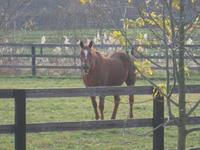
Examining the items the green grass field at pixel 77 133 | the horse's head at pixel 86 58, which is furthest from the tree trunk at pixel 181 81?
the horse's head at pixel 86 58

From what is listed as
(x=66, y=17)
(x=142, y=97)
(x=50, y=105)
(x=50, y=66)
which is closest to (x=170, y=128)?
(x=50, y=105)

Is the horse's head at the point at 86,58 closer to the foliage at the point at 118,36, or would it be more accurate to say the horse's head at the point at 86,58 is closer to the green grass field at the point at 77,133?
the green grass field at the point at 77,133

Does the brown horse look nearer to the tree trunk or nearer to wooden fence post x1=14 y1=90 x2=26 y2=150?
wooden fence post x1=14 y1=90 x2=26 y2=150

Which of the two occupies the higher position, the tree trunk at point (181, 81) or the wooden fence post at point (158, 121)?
the tree trunk at point (181, 81)

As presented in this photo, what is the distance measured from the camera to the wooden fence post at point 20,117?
21.9 feet

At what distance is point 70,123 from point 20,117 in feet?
2.26

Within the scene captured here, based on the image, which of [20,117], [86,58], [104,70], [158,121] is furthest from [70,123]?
[104,70]

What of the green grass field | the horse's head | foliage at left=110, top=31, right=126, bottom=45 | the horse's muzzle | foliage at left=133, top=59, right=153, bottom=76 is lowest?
the green grass field

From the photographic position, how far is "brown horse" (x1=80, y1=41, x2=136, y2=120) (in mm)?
11359

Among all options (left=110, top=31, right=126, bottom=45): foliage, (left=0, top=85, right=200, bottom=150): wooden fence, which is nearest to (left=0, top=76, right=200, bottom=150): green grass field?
(left=0, top=85, right=200, bottom=150): wooden fence

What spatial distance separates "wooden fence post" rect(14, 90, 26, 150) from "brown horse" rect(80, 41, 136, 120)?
4.41m

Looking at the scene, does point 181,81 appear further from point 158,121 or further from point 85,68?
point 85,68

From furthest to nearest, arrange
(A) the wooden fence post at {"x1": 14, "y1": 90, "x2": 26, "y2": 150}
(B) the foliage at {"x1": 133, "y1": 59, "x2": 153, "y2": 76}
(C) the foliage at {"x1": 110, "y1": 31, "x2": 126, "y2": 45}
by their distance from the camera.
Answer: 1. (A) the wooden fence post at {"x1": 14, "y1": 90, "x2": 26, "y2": 150}
2. (B) the foliage at {"x1": 133, "y1": 59, "x2": 153, "y2": 76}
3. (C) the foliage at {"x1": 110, "y1": 31, "x2": 126, "y2": 45}

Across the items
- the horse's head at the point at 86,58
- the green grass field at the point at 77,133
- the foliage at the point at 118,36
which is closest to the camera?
the foliage at the point at 118,36
